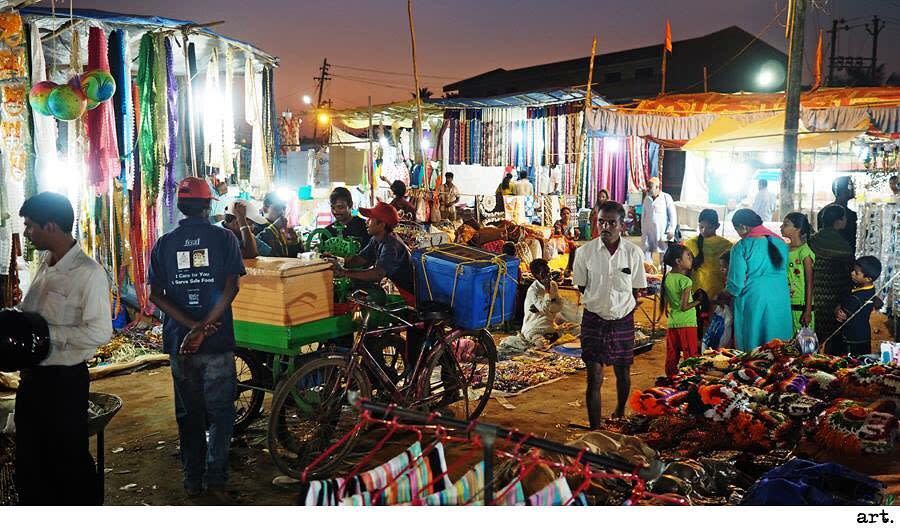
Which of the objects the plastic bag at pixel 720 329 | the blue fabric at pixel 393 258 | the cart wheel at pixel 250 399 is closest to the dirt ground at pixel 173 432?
the cart wheel at pixel 250 399

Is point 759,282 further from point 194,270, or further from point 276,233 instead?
point 194,270

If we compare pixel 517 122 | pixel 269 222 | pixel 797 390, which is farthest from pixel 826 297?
pixel 517 122

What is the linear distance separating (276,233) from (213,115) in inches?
93.7

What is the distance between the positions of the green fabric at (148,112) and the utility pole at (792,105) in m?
7.80

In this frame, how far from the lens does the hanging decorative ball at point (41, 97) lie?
20.0 feet

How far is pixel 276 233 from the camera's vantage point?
7531 millimetres

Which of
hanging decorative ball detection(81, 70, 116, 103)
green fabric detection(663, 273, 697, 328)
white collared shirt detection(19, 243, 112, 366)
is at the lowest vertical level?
green fabric detection(663, 273, 697, 328)

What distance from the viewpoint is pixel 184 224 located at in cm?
460

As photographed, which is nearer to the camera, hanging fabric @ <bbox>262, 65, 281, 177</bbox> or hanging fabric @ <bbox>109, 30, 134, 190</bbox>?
hanging fabric @ <bbox>109, 30, 134, 190</bbox>

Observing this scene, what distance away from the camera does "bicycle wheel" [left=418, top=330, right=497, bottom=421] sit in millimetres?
5867

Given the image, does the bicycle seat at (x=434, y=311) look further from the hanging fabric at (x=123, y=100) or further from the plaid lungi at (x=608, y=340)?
the hanging fabric at (x=123, y=100)

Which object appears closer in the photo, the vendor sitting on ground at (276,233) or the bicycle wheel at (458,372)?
the bicycle wheel at (458,372)

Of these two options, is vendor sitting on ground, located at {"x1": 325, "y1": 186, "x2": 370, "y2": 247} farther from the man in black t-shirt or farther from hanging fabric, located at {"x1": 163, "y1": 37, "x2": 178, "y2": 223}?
hanging fabric, located at {"x1": 163, "y1": 37, "x2": 178, "y2": 223}

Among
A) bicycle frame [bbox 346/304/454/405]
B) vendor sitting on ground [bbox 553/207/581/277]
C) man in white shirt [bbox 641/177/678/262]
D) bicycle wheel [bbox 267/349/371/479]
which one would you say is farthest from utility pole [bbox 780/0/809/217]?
bicycle wheel [bbox 267/349/371/479]
